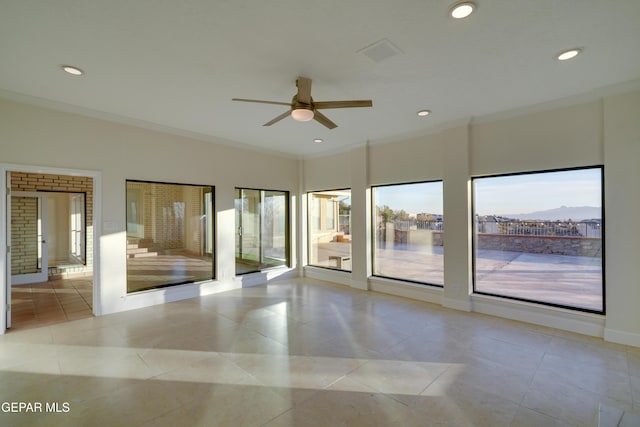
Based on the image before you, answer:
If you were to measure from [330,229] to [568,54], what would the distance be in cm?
533

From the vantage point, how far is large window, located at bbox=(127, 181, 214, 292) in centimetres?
508

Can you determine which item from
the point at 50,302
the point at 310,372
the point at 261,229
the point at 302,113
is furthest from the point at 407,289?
the point at 50,302

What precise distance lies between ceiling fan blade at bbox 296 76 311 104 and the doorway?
3.66 meters

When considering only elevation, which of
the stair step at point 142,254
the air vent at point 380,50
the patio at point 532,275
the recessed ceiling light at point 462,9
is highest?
the air vent at point 380,50

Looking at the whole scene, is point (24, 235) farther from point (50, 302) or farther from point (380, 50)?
point (380, 50)

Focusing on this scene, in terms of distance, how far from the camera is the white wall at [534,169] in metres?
3.46

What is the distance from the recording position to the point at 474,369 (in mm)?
2936

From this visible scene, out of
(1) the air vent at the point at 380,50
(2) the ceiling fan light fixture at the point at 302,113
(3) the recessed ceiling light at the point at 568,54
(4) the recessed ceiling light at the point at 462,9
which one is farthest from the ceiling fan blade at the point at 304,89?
(3) the recessed ceiling light at the point at 568,54

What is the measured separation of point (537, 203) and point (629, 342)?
1915 millimetres

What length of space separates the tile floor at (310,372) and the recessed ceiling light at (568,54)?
10.1 ft

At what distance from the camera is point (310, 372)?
2.89m

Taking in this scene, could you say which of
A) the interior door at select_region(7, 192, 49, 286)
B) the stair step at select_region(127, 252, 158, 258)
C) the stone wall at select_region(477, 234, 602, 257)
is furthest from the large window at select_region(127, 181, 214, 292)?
the stone wall at select_region(477, 234, 602, 257)

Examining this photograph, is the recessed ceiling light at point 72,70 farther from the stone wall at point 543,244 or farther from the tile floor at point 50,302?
the stone wall at point 543,244

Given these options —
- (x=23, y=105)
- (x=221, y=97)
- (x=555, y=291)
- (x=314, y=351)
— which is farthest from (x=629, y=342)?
(x=23, y=105)
